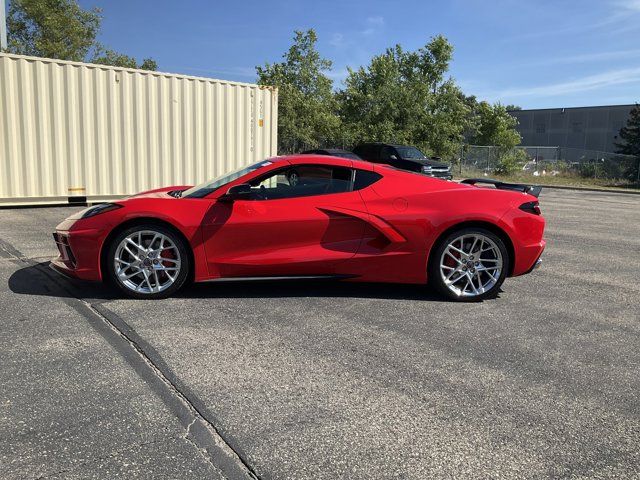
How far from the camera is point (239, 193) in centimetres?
487

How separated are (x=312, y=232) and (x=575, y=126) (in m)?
63.1

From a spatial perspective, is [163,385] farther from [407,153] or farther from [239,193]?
[407,153]

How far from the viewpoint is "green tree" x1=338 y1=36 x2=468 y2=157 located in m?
32.5

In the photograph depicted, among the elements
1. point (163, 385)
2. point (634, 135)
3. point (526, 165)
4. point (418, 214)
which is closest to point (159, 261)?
point (163, 385)

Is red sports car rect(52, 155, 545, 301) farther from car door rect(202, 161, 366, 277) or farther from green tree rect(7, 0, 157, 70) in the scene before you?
green tree rect(7, 0, 157, 70)

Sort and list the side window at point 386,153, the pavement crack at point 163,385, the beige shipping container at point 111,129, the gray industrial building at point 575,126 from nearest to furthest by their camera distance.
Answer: the pavement crack at point 163,385 → the beige shipping container at point 111,129 → the side window at point 386,153 → the gray industrial building at point 575,126

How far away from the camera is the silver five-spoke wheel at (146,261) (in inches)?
190

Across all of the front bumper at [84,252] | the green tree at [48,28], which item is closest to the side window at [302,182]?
the front bumper at [84,252]

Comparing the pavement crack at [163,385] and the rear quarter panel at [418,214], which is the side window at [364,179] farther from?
the pavement crack at [163,385]

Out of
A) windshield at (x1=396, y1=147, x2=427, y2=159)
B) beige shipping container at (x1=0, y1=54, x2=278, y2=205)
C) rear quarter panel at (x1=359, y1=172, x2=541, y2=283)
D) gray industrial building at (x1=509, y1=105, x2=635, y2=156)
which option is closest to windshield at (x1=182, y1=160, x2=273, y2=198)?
rear quarter panel at (x1=359, y1=172, x2=541, y2=283)

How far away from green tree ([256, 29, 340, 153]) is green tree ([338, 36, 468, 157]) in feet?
4.65

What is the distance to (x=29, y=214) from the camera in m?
10.6

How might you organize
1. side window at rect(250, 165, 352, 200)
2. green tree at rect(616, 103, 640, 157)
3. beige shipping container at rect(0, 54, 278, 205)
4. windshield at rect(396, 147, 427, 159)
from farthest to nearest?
1. green tree at rect(616, 103, 640, 157)
2. windshield at rect(396, 147, 427, 159)
3. beige shipping container at rect(0, 54, 278, 205)
4. side window at rect(250, 165, 352, 200)

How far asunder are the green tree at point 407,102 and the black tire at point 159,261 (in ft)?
91.7
